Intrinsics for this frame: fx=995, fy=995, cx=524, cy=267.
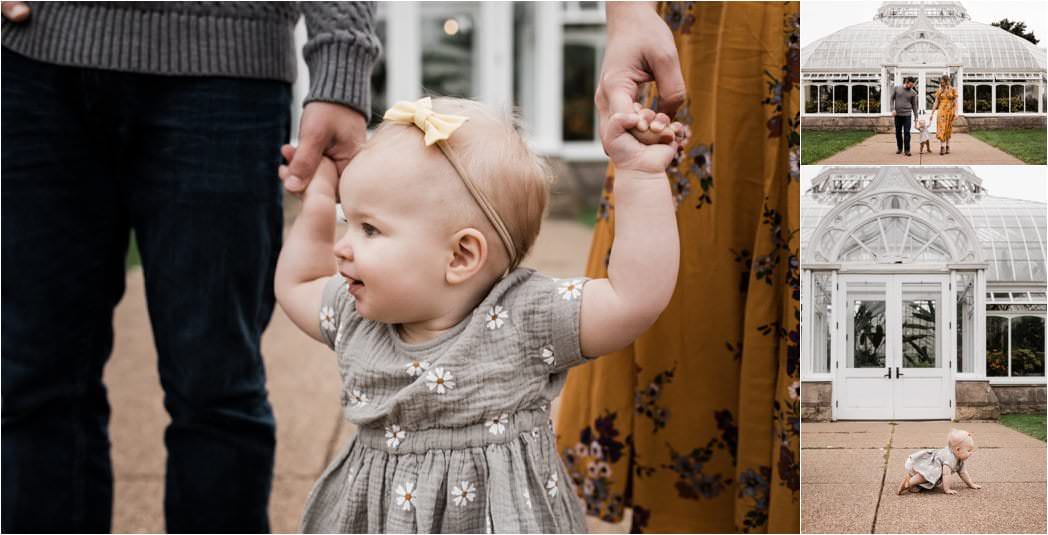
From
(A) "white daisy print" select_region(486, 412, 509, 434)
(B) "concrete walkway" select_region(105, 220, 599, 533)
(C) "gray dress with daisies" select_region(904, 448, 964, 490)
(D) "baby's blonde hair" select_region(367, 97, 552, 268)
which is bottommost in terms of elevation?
(B) "concrete walkway" select_region(105, 220, 599, 533)

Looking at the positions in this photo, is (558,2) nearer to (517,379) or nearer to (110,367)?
(110,367)

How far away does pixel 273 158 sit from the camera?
5.74 ft

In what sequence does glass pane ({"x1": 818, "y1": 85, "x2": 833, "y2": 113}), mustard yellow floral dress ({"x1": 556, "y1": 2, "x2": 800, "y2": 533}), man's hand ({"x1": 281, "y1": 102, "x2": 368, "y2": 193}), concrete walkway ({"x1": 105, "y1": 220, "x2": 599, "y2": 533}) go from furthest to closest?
concrete walkway ({"x1": 105, "y1": 220, "x2": 599, "y2": 533}) < mustard yellow floral dress ({"x1": 556, "y1": 2, "x2": 800, "y2": 533}) < man's hand ({"x1": 281, "y1": 102, "x2": 368, "y2": 193}) < glass pane ({"x1": 818, "y1": 85, "x2": 833, "y2": 113})

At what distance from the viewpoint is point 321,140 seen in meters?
1.63

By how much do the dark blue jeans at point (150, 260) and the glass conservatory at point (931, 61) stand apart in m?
0.97

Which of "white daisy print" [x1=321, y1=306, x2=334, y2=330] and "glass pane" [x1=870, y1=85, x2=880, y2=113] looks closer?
"glass pane" [x1=870, y1=85, x2=880, y2=113]

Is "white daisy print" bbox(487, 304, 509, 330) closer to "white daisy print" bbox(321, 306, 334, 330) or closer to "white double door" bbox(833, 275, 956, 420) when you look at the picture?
"white daisy print" bbox(321, 306, 334, 330)

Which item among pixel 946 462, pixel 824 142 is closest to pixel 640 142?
pixel 824 142

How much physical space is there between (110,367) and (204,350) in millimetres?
2535

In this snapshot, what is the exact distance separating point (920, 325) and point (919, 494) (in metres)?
0.21

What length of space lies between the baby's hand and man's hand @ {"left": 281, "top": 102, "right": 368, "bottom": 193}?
46cm

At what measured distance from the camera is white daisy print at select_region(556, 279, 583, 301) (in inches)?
54.2

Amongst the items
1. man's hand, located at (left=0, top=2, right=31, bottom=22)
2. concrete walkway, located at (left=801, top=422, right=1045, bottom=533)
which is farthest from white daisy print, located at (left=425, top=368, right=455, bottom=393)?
man's hand, located at (left=0, top=2, right=31, bottom=22)

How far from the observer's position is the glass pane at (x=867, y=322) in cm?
126
